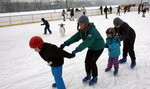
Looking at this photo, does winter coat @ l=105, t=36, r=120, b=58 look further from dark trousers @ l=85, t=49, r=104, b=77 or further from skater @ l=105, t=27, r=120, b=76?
dark trousers @ l=85, t=49, r=104, b=77

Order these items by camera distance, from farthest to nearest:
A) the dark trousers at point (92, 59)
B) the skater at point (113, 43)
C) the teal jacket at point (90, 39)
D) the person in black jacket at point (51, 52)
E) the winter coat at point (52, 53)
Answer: the skater at point (113, 43), the dark trousers at point (92, 59), the teal jacket at point (90, 39), the winter coat at point (52, 53), the person in black jacket at point (51, 52)

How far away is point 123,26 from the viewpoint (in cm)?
301

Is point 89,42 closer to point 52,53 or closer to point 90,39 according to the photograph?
point 90,39

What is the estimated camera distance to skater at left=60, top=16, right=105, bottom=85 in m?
2.30

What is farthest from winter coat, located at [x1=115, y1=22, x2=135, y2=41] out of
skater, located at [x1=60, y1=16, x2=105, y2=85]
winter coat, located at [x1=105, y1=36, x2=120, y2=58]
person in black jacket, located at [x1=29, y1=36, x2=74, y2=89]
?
person in black jacket, located at [x1=29, y1=36, x2=74, y2=89]

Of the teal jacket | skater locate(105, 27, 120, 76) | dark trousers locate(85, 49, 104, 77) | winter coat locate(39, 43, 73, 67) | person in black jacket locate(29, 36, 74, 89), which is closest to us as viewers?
person in black jacket locate(29, 36, 74, 89)

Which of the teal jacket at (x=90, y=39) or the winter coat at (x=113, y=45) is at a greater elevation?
the teal jacket at (x=90, y=39)

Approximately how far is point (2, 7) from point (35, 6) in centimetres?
797

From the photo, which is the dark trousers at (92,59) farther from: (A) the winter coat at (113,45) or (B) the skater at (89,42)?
(A) the winter coat at (113,45)

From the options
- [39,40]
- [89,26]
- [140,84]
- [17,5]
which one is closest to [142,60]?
[140,84]

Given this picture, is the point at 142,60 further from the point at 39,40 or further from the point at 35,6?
the point at 35,6

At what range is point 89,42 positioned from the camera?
230cm

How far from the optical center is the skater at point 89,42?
2299 millimetres

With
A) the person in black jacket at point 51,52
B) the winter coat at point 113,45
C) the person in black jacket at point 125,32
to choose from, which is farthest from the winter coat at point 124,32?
the person in black jacket at point 51,52
